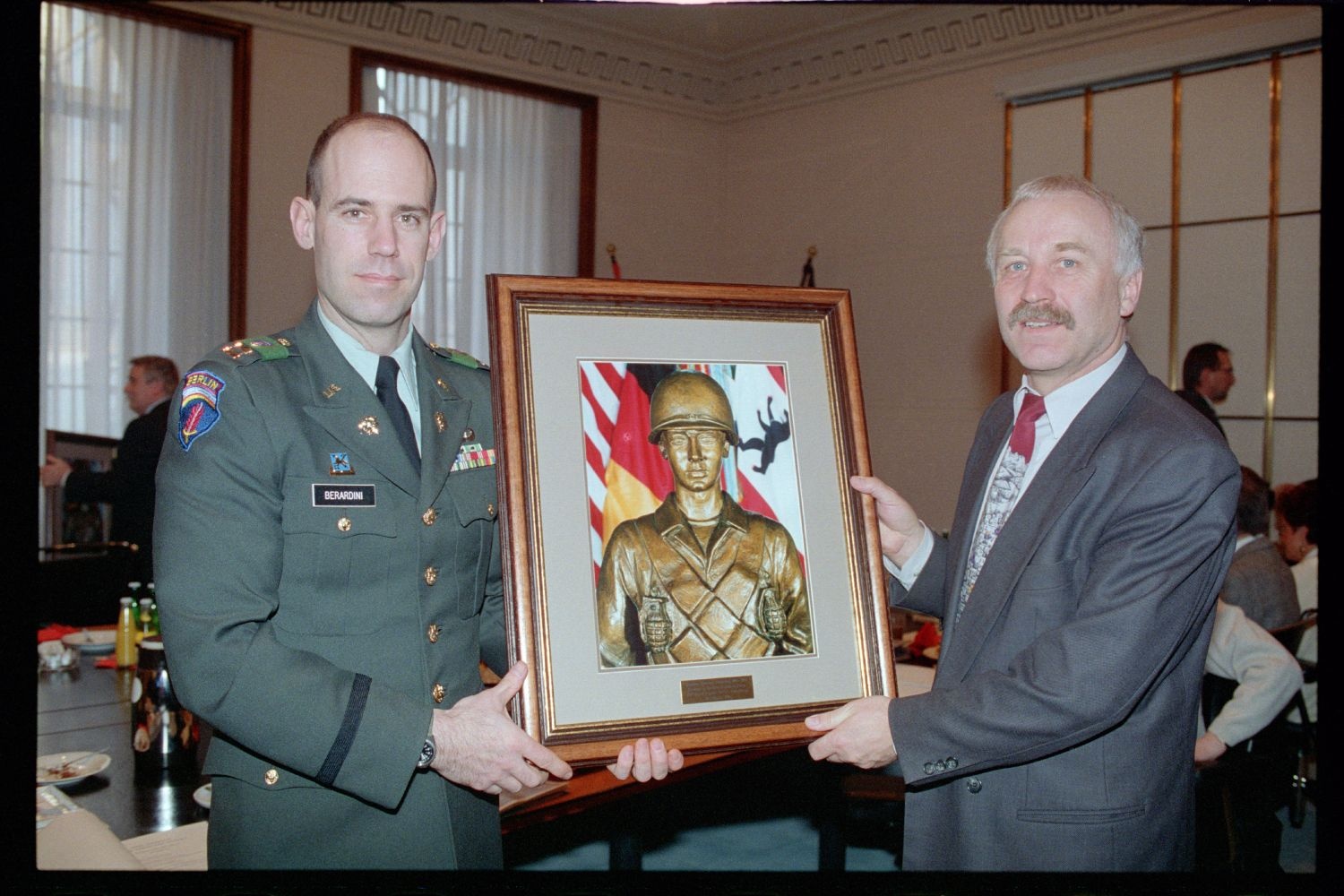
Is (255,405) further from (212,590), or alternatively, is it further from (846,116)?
(846,116)

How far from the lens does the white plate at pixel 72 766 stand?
7.23 ft

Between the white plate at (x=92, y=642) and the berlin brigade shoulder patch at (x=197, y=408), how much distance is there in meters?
2.30

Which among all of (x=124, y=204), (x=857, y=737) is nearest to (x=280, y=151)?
(x=124, y=204)

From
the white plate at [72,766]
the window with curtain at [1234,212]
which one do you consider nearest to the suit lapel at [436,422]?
the white plate at [72,766]

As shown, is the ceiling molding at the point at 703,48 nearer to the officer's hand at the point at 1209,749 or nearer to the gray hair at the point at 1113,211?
the officer's hand at the point at 1209,749

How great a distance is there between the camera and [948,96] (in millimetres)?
6848

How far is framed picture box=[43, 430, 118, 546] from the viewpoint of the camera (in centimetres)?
491

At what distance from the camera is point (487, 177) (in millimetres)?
7031

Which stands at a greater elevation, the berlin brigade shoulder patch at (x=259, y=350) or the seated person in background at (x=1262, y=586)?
the berlin brigade shoulder patch at (x=259, y=350)

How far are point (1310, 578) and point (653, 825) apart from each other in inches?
98.6

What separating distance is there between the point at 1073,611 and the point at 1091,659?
0.32 feet

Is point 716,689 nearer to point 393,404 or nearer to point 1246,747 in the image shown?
point 393,404

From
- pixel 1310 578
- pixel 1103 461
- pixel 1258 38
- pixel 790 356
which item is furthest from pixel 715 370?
pixel 1258 38

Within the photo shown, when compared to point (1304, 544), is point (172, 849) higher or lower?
lower
